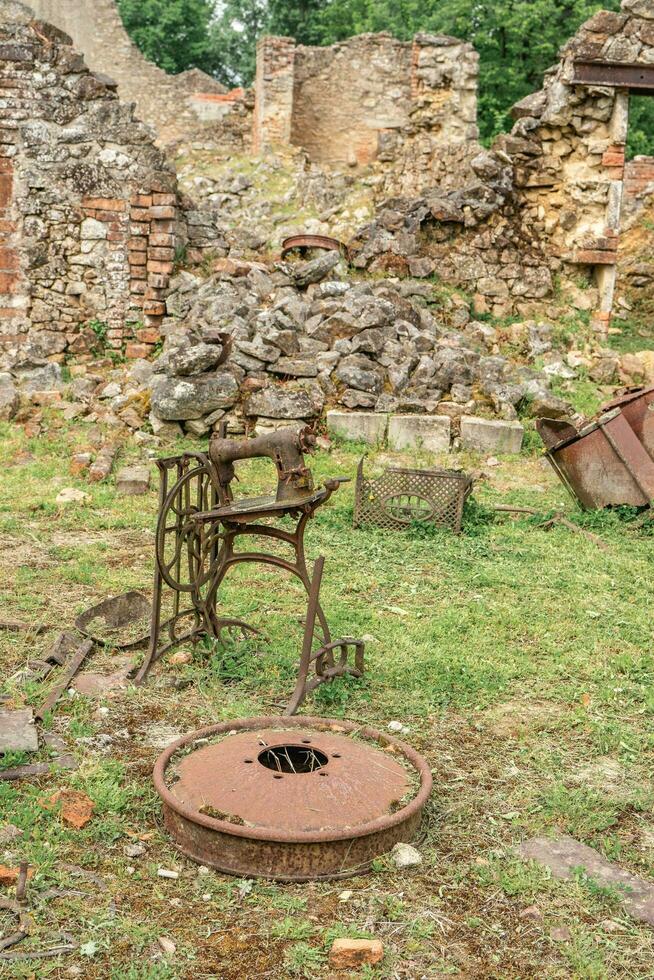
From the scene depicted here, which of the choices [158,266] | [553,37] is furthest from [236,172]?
[553,37]

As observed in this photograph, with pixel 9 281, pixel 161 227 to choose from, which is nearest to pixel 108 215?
pixel 161 227

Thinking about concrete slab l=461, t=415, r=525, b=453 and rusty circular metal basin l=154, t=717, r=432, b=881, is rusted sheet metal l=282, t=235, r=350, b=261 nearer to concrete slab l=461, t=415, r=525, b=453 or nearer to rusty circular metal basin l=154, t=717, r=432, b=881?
concrete slab l=461, t=415, r=525, b=453

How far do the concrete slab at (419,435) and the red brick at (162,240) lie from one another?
426 centimetres

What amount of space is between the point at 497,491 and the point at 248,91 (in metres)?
16.8

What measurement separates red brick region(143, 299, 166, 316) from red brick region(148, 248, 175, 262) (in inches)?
21.1

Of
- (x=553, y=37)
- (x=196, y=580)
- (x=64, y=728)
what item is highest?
(x=553, y=37)

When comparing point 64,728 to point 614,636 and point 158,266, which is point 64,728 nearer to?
point 614,636

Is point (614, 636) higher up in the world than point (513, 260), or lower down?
lower down

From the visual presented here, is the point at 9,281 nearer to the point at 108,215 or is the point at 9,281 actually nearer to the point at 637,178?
the point at 108,215

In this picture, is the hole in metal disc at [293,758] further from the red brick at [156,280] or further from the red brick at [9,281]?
the red brick at [9,281]

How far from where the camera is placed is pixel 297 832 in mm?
3105

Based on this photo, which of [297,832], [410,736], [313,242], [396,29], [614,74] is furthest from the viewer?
[396,29]

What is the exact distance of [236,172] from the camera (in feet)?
61.9

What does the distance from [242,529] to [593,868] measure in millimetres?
2145
